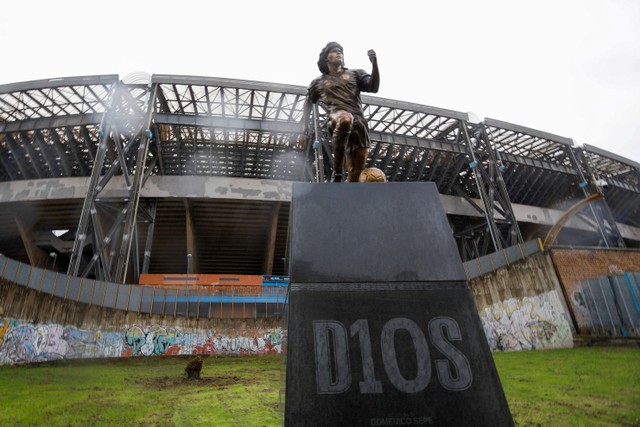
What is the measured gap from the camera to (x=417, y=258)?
2541mm

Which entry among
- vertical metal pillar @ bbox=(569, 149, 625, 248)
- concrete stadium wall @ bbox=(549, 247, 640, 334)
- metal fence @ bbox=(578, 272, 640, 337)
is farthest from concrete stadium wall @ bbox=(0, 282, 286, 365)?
vertical metal pillar @ bbox=(569, 149, 625, 248)

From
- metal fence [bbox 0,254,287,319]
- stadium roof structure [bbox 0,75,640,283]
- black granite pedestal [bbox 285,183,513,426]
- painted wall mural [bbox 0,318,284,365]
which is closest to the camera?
black granite pedestal [bbox 285,183,513,426]

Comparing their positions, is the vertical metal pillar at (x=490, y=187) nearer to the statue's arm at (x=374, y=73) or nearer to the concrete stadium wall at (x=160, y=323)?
the concrete stadium wall at (x=160, y=323)

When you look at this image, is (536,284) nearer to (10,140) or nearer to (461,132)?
(461,132)

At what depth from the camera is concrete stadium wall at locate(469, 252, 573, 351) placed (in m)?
12.5

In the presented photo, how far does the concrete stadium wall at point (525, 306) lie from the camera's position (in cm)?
1246

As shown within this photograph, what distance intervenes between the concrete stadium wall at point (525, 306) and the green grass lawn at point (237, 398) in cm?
349

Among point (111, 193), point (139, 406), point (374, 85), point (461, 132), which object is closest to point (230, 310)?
point (111, 193)

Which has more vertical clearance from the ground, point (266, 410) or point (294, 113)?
point (294, 113)

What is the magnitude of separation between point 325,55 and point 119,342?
54.4 feet

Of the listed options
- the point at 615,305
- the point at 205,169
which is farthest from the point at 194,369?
the point at 205,169

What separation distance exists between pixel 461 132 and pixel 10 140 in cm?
3527

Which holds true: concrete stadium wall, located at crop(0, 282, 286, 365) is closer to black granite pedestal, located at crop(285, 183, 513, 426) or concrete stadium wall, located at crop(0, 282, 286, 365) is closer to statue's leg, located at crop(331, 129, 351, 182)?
statue's leg, located at crop(331, 129, 351, 182)

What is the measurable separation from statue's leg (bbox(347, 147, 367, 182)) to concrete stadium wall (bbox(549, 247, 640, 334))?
12339mm
